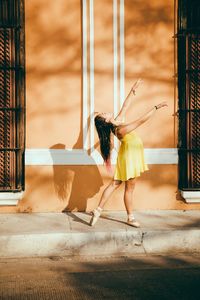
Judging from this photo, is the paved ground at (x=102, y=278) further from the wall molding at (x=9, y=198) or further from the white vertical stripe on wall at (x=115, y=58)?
the white vertical stripe on wall at (x=115, y=58)

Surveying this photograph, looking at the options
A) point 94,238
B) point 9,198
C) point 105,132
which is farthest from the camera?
point 9,198

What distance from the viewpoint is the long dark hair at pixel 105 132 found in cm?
611

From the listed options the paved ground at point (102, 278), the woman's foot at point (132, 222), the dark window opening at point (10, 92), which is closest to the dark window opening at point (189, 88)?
the woman's foot at point (132, 222)

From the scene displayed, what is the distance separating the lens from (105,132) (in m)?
6.16

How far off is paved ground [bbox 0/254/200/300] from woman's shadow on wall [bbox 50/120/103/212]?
1.40m

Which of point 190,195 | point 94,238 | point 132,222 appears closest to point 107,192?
point 132,222

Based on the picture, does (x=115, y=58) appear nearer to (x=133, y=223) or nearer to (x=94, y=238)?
(x=133, y=223)

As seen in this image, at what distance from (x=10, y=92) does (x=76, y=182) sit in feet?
4.88

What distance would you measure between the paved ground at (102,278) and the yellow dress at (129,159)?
1031 millimetres

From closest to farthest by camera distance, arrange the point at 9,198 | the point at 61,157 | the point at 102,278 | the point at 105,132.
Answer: the point at 102,278
the point at 105,132
the point at 9,198
the point at 61,157

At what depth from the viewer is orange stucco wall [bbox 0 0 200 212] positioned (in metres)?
6.90

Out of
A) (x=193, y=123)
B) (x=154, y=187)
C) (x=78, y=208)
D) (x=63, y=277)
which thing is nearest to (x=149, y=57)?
(x=193, y=123)

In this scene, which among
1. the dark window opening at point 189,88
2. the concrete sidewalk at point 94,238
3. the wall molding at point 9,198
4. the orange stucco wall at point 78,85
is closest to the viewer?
the concrete sidewalk at point 94,238

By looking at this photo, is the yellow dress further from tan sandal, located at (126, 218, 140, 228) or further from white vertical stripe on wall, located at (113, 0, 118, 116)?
white vertical stripe on wall, located at (113, 0, 118, 116)
